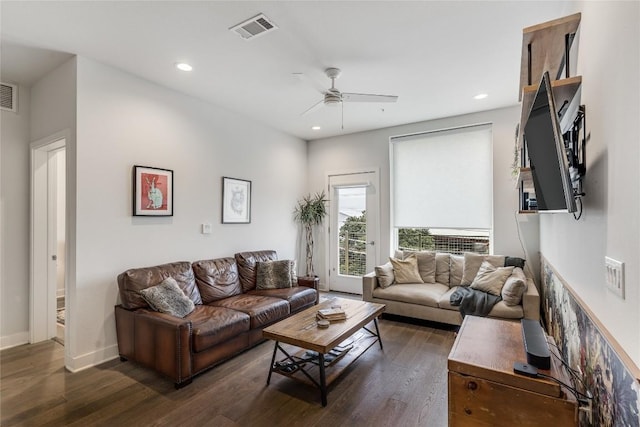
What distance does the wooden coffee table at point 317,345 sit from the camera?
2.33 metres

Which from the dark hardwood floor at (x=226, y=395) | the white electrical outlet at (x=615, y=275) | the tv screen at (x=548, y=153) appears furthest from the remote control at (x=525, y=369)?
the dark hardwood floor at (x=226, y=395)

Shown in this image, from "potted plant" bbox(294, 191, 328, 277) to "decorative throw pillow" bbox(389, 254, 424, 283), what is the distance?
1.75 m

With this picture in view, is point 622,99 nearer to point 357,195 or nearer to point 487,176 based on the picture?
point 487,176

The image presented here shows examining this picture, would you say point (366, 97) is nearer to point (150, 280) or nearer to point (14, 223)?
point (150, 280)

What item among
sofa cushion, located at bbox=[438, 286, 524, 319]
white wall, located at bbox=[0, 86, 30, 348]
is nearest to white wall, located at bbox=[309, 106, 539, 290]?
sofa cushion, located at bbox=[438, 286, 524, 319]

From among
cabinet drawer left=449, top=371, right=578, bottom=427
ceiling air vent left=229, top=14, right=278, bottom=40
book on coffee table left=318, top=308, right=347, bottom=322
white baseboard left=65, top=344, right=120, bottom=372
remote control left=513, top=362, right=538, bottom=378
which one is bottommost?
white baseboard left=65, top=344, right=120, bottom=372

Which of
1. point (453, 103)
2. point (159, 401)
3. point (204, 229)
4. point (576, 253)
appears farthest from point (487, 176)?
point (159, 401)

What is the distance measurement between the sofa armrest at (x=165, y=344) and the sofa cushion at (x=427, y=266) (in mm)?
3157

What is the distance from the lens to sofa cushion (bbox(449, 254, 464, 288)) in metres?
4.26

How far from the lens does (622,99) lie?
1083 mm

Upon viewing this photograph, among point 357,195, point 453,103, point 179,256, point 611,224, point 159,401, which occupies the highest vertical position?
point 453,103

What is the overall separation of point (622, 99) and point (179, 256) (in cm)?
387

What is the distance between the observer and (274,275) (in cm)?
422

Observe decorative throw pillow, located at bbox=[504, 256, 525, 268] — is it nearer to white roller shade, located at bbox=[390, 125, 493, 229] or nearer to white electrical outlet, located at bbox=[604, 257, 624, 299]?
white roller shade, located at bbox=[390, 125, 493, 229]
